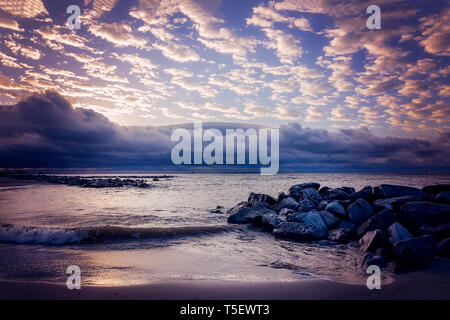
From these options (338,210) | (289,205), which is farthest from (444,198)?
(289,205)

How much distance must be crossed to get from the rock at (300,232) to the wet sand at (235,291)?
2963mm

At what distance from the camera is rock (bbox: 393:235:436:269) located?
15.3 feet

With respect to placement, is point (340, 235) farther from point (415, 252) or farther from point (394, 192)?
point (394, 192)

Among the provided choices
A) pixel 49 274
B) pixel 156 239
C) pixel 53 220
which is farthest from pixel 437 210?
pixel 53 220

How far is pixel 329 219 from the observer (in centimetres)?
781

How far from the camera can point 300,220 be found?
24.9 ft

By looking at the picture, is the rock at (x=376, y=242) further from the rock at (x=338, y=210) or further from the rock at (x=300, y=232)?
the rock at (x=338, y=210)

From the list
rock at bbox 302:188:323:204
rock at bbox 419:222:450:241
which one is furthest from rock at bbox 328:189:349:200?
rock at bbox 419:222:450:241

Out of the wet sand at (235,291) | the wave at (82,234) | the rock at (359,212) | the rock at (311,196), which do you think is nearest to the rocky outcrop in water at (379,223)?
the rock at (359,212)

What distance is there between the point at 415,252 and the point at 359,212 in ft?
11.1

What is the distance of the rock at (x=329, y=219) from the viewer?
7675mm
